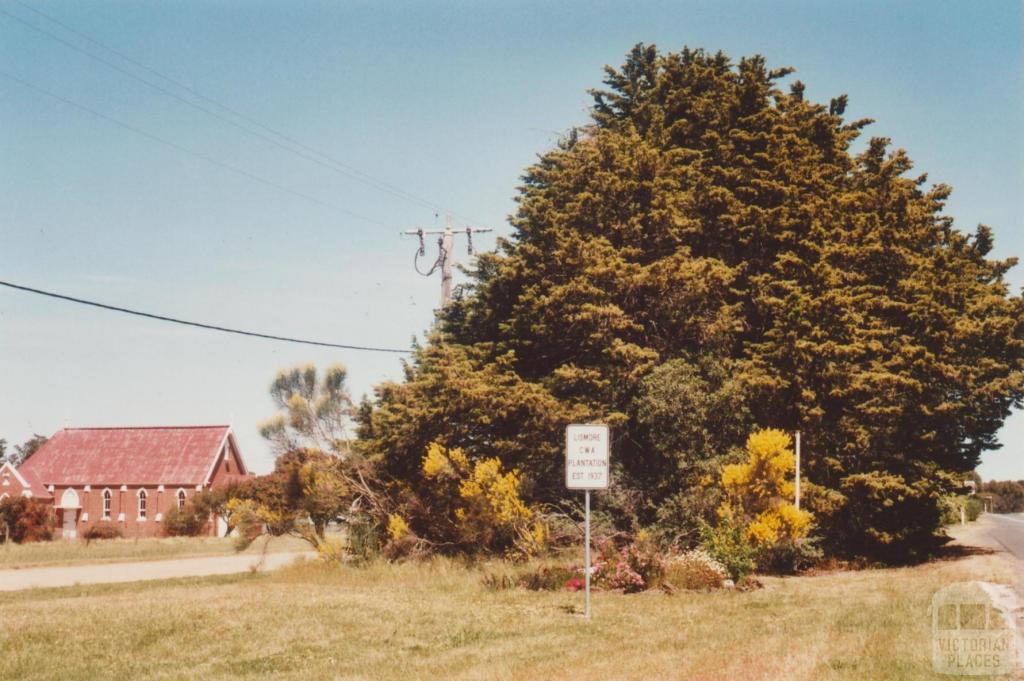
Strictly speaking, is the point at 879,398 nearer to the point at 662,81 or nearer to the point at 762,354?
the point at 762,354

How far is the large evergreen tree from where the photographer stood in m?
23.2

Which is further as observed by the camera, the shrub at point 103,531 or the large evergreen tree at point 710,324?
the shrub at point 103,531

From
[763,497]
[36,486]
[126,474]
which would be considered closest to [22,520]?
[126,474]

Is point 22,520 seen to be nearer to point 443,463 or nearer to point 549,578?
point 443,463

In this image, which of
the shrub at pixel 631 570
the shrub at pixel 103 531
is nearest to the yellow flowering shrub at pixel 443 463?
the shrub at pixel 631 570

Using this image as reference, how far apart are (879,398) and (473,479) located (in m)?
11.3

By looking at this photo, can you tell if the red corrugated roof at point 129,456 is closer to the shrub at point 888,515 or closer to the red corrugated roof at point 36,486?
the red corrugated roof at point 36,486

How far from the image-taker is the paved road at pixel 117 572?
25.2m

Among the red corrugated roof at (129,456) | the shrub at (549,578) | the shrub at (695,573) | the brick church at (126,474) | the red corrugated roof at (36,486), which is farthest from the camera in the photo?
the red corrugated roof at (129,456)

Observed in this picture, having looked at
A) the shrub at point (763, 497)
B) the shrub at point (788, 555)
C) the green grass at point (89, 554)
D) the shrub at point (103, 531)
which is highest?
the shrub at point (763, 497)

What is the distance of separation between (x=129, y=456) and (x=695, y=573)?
2636 inches

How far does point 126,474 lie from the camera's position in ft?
236

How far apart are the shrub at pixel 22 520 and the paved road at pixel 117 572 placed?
22.5m

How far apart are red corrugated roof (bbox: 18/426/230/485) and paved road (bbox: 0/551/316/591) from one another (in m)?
36.7
